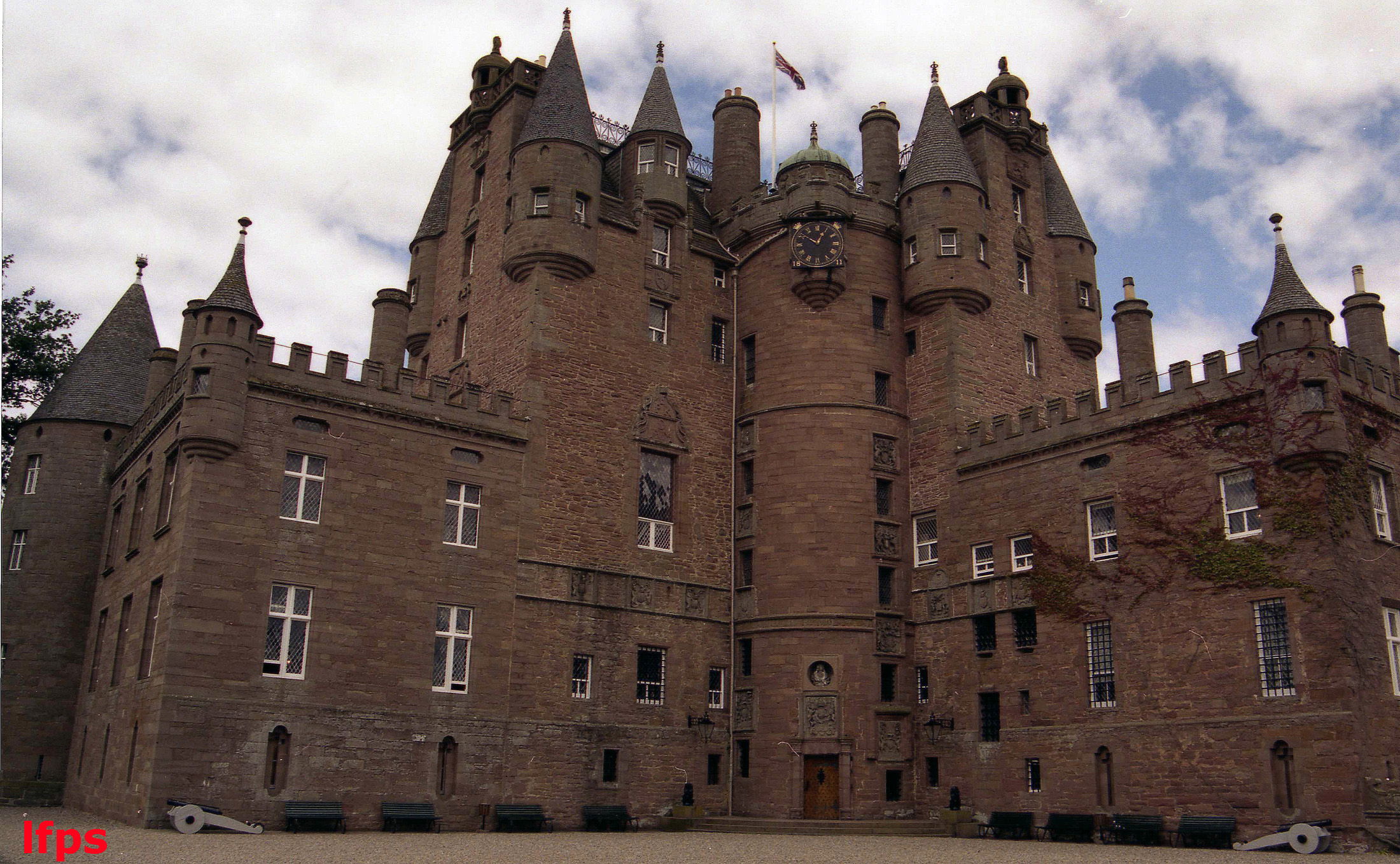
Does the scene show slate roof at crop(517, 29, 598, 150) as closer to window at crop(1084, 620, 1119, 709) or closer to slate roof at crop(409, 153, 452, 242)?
slate roof at crop(409, 153, 452, 242)

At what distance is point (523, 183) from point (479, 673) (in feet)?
51.5

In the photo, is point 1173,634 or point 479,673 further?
point 479,673

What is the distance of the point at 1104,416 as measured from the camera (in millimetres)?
32281

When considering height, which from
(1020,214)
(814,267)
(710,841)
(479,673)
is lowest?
(710,841)

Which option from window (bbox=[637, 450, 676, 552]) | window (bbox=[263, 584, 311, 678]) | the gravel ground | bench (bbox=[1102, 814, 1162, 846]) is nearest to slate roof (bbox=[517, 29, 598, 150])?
window (bbox=[637, 450, 676, 552])

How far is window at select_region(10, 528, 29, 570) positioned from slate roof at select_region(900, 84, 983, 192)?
104 ft

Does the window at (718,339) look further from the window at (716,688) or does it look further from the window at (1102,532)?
the window at (1102,532)

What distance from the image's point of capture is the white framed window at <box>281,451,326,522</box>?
29.8 m

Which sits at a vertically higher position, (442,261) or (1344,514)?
(442,261)

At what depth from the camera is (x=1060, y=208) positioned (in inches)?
1725

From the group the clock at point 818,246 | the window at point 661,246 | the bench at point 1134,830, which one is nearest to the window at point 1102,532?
the bench at point 1134,830

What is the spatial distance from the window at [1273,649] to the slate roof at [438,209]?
30.2m

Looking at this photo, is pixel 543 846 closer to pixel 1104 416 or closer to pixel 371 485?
pixel 371 485

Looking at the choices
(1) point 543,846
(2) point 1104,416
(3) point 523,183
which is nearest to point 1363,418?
(2) point 1104,416
